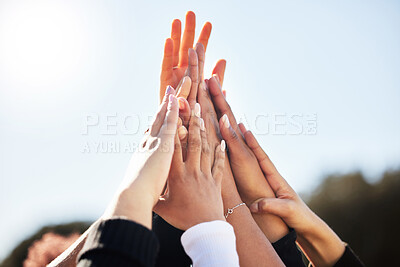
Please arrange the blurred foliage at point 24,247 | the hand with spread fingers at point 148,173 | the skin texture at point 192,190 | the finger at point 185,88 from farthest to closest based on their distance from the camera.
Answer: the blurred foliage at point 24,247 → the finger at point 185,88 → the skin texture at point 192,190 → the hand with spread fingers at point 148,173

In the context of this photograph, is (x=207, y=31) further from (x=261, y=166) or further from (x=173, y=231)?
(x=173, y=231)

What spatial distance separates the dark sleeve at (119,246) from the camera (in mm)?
577

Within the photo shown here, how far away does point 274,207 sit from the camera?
1.28 m

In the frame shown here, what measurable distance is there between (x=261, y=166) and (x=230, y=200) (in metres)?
0.28

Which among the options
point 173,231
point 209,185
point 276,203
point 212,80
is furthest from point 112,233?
point 212,80

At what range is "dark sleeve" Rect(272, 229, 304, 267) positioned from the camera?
1.24 m

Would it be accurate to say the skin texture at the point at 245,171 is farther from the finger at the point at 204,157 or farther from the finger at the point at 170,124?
the finger at the point at 170,124

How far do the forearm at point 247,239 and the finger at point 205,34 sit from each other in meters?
0.78

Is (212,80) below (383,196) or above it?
above

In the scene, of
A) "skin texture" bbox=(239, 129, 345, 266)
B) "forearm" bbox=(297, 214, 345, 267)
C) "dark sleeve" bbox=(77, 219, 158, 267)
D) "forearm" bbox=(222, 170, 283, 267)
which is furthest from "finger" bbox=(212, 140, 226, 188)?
"dark sleeve" bbox=(77, 219, 158, 267)

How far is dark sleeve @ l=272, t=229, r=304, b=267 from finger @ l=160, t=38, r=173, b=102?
82 cm

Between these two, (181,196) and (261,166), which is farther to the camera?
(261,166)

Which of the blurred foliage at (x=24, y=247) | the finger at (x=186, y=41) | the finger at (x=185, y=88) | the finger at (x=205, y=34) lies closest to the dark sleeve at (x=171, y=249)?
the finger at (x=185, y=88)

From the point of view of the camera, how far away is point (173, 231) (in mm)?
1218
